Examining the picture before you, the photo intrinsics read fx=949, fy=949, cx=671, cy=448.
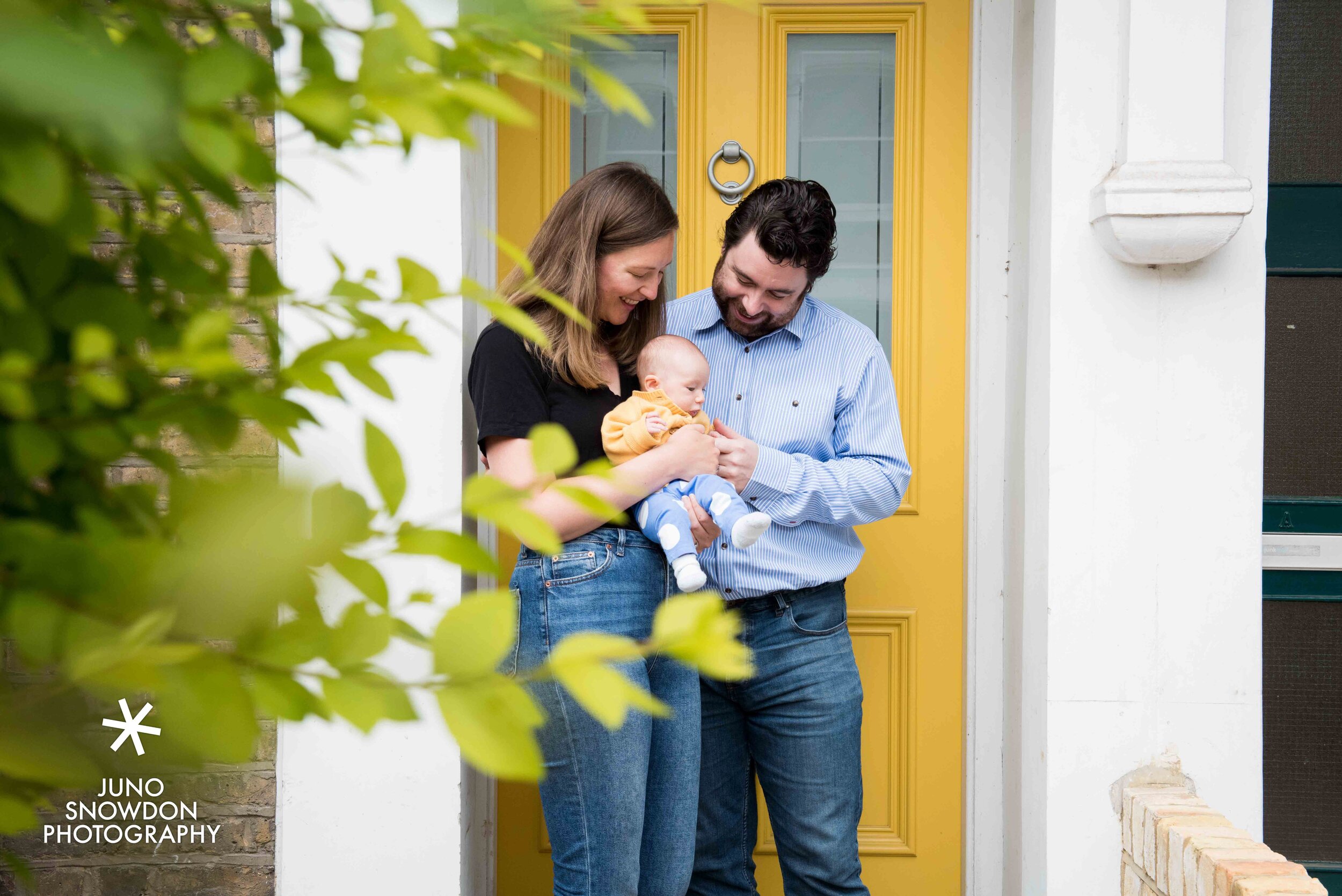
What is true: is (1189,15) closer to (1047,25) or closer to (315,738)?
(1047,25)

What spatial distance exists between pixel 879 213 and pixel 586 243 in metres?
1.01

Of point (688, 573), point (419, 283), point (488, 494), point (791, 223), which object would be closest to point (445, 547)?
point (488, 494)

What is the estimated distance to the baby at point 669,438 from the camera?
1.69 meters

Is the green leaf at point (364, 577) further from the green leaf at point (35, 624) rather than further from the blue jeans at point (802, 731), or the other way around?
the blue jeans at point (802, 731)

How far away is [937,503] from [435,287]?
2.19 meters

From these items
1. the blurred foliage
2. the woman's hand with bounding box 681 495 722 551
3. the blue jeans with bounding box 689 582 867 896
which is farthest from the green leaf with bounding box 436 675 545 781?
the blue jeans with bounding box 689 582 867 896

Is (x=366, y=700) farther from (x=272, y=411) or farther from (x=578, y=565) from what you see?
(x=578, y=565)

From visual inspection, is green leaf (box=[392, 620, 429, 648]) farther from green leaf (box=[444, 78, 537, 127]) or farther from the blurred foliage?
green leaf (box=[444, 78, 537, 127])

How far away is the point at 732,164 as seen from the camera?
2426 millimetres

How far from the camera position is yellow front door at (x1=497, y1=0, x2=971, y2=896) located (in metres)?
2.42

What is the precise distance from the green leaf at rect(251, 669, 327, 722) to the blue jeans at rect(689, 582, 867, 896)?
5.64 ft

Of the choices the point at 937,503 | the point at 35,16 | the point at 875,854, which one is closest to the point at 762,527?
the point at 937,503

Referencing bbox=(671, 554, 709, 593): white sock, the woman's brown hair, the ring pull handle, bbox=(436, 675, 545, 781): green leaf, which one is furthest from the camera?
the ring pull handle

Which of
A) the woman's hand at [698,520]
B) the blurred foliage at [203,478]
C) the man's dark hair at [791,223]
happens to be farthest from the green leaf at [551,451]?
the man's dark hair at [791,223]
